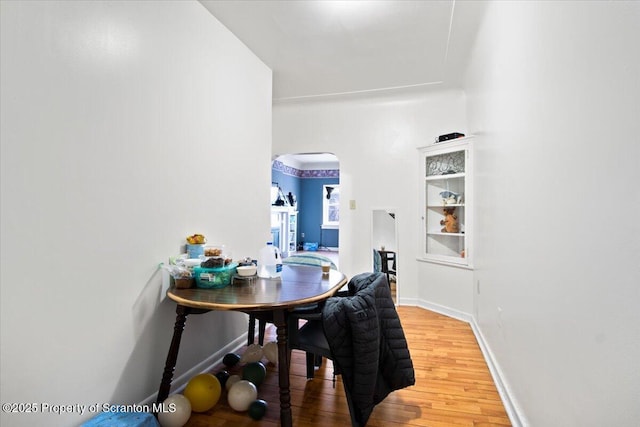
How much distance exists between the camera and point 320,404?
75.2 inches

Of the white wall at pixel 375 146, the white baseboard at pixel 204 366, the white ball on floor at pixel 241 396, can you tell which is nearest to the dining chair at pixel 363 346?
the white ball on floor at pixel 241 396

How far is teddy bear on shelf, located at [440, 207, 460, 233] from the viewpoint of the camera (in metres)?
3.63

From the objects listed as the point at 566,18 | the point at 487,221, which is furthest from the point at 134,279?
the point at 487,221

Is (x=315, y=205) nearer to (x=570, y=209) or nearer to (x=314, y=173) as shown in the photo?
(x=314, y=173)

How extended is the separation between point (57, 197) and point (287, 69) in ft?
8.31

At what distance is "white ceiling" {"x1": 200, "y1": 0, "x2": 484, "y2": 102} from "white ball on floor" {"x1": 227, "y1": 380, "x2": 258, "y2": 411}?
2438 mm

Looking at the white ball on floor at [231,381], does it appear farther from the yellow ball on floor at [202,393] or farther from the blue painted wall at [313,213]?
the blue painted wall at [313,213]

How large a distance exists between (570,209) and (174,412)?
1941 mm

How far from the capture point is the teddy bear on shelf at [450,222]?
363 centimetres

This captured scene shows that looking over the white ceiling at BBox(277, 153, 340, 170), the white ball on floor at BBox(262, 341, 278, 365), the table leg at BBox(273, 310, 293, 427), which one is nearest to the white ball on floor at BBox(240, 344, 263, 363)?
the white ball on floor at BBox(262, 341, 278, 365)

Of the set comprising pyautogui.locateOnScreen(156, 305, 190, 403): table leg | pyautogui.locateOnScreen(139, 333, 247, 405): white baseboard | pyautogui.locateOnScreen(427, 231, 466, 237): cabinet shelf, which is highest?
pyautogui.locateOnScreen(427, 231, 466, 237): cabinet shelf

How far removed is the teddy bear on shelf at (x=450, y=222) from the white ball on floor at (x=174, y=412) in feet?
9.84

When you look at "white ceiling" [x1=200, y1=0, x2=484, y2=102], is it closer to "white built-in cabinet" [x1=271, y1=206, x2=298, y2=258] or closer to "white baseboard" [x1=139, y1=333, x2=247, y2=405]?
"white baseboard" [x1=139, y1=333, x2=247, y2=405]

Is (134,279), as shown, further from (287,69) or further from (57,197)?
(287,69)
